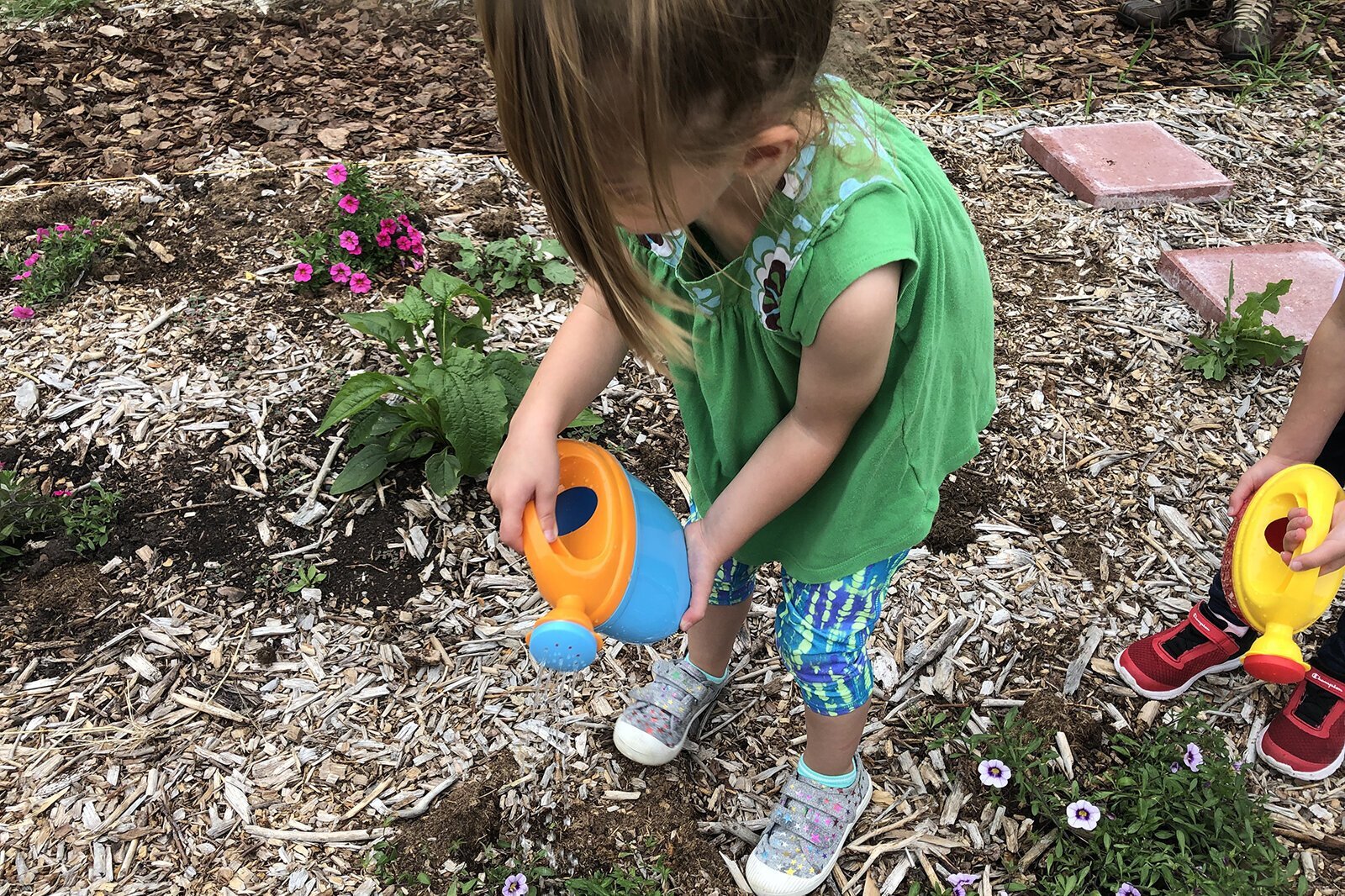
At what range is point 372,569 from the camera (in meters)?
2.23

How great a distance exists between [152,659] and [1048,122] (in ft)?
11.4

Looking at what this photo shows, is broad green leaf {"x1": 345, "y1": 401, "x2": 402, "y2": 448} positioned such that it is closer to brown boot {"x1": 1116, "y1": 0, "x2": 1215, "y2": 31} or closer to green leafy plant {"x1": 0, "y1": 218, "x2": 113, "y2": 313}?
green leafy plant {"x1": 0, "y1": 218, "x2": 113, "y2": 313}

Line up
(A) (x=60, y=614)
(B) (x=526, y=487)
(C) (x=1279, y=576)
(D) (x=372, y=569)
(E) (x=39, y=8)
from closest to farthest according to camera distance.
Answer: (B) (x=526, y=487) < (C) (x=1279, y=576) < (A) (x=60, y=614) < (D) (x=372, y=569) < (E) (x=39, y=8)

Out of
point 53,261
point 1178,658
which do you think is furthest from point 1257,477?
point 53,261

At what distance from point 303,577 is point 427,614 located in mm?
293

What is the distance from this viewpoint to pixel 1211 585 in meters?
2.08

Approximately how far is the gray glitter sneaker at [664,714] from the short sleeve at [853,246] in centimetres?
107

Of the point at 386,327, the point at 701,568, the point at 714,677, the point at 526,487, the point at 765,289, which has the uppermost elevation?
the point at 765,289

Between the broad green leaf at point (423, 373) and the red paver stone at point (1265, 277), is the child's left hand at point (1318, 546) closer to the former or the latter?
the red paver stone at point (1265, 277)

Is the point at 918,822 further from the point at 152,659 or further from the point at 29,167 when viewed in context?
the point at 29,167

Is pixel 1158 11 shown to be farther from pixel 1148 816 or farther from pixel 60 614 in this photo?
pixel 60 614

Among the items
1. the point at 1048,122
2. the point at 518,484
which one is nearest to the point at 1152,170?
the point at 1048,122

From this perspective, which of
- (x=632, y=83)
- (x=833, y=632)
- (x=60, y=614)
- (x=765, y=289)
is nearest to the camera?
(x=632, y=83)

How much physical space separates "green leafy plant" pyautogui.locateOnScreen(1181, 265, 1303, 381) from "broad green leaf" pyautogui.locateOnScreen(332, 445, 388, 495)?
2200mm
